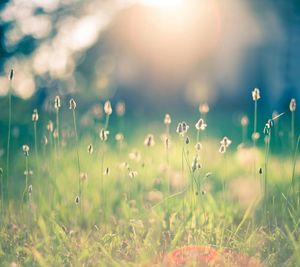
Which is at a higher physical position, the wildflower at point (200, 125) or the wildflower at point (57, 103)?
the wildflower at point (57, 103)

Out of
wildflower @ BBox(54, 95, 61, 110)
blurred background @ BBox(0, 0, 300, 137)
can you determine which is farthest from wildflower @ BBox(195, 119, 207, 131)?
blurred background @ BBox(0, 0, 300, 137)

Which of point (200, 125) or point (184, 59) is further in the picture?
point (184, 59)

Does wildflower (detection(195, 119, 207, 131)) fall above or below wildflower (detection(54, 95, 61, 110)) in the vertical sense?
below

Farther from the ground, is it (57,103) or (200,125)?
(57,103)

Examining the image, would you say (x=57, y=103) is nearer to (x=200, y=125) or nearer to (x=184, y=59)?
(x=200, y=125)

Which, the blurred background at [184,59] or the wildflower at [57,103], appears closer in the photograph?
the wildflower at [57,103]

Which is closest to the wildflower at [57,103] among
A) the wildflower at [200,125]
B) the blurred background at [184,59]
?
the wildflower at [200,125]

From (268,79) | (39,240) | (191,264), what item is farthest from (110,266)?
(268,79)

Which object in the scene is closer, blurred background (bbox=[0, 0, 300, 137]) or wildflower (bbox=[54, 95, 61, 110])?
wildflower (bbox=[54, 95, 61, 110])

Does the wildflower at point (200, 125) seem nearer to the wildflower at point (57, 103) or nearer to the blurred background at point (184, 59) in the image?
the wildflower at point (57, 103)

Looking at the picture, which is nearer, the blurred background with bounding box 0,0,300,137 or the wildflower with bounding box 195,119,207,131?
the wildflower with bounding box 195,119,207,131

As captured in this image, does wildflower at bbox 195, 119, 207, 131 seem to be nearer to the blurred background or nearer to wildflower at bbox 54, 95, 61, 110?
wildflower at bbox 54, 95, 61, 110

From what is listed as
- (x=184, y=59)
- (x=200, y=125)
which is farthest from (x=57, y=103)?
(x=184, y=59)
